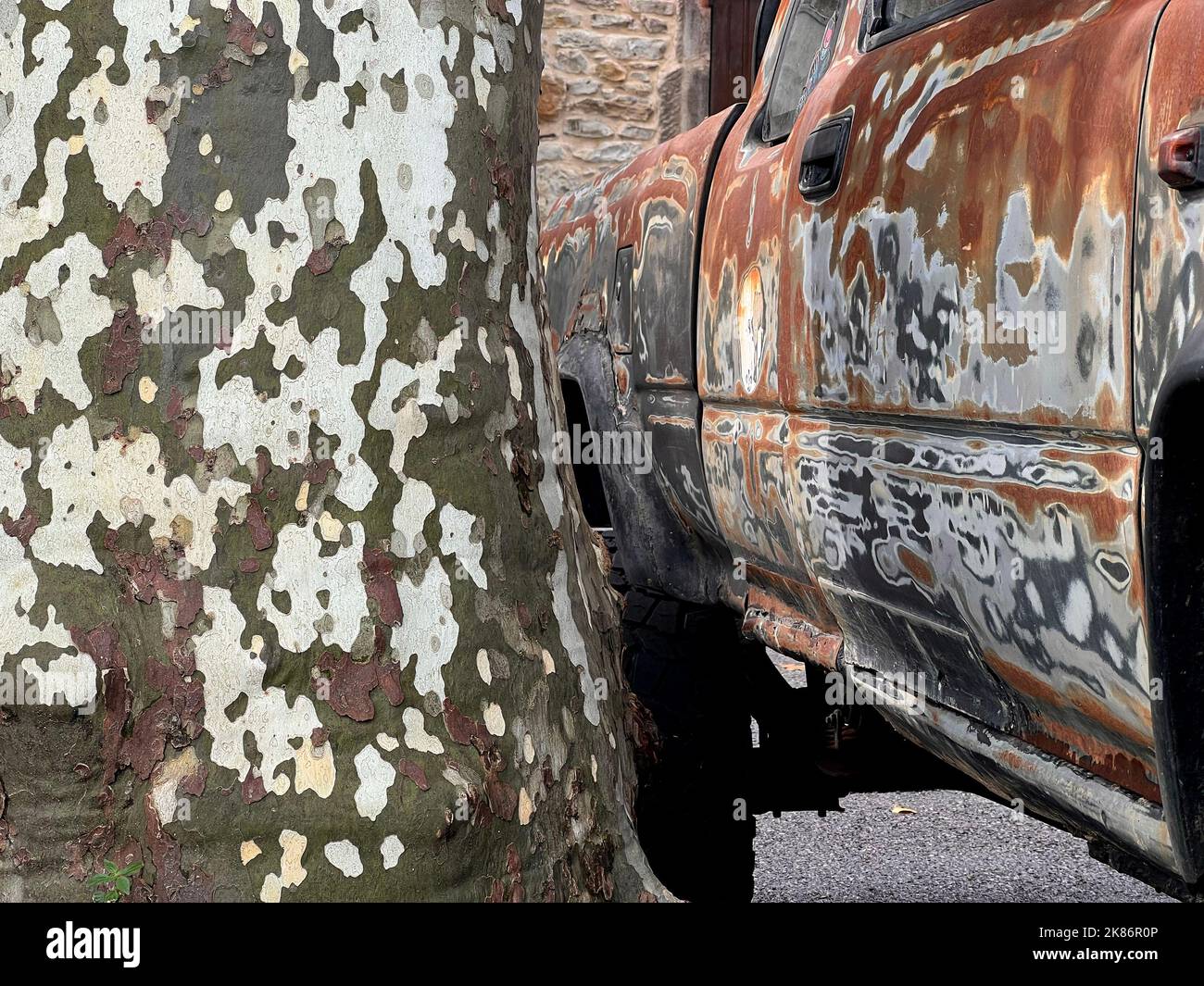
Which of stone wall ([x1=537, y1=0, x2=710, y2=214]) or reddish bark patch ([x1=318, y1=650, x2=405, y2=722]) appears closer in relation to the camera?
reddish bark patch ([x1=318, y1=650, x2=405, y2=722])

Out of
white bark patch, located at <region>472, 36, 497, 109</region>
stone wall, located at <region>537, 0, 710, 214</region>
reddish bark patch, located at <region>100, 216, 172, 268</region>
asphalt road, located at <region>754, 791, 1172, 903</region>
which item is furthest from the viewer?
stone wall, located at <region>537, 0, 710, 214</region>

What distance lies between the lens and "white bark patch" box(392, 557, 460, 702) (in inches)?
64.7

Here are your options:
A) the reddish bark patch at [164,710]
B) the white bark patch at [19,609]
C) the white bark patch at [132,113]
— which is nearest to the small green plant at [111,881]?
the reddish bark patch at [164,710]

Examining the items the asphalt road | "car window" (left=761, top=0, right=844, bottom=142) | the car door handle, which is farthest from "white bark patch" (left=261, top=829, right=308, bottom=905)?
the asphalt road

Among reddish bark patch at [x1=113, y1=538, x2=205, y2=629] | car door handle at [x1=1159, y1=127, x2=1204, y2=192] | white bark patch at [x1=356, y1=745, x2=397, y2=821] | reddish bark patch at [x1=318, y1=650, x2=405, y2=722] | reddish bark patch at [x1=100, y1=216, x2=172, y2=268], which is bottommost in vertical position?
white bark patch at [x1=356, y1=745, x2=397, y2=821]

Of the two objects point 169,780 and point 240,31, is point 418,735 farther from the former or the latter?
point 240,31

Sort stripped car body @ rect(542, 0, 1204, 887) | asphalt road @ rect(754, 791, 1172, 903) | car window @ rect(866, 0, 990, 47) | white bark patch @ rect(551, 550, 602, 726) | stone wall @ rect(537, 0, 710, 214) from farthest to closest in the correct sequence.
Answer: stone wall @ rect(537, 0, 710, 214) → asphalt road @ rect(754, 791, 1172, 903) → car window @ rect(866, 0, 990, 47) → white bark patch @ rect(551, 550, 602, 726) → stripped car body @ rect(542, 0, 1204, 887)

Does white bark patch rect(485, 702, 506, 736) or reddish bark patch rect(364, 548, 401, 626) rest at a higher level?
reddish bark patch rect(364, 548, 401, 626)

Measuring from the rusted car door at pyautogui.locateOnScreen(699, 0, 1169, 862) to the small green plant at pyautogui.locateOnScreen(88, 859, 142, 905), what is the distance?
1.17 meters

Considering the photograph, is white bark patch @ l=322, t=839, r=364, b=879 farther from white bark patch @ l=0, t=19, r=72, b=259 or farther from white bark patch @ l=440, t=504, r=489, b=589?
white bark patch @ l=0, t=19, r=72, b=259

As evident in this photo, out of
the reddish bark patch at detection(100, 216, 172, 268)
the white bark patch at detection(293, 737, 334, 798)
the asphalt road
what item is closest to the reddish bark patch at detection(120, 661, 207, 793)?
the white bark patch at detection(293, 737, 334, 798)

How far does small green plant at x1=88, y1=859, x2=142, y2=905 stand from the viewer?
5.25ft

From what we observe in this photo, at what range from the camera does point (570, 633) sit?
1.85 metres

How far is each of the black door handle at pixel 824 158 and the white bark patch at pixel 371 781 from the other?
1.20 metres
